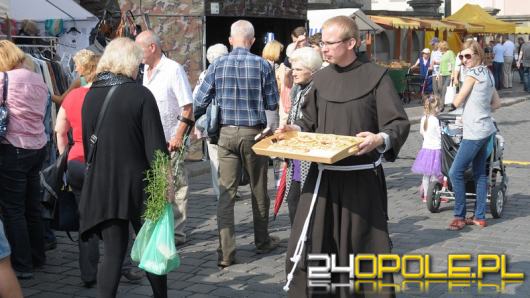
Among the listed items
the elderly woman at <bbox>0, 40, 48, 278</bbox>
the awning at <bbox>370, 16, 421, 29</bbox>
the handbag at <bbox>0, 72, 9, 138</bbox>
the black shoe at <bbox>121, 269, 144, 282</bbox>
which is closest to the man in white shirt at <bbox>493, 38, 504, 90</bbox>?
the awning at <bbox>370, 16, 421, 29</bbox>

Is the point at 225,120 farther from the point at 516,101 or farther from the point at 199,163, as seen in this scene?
the point at 516,101

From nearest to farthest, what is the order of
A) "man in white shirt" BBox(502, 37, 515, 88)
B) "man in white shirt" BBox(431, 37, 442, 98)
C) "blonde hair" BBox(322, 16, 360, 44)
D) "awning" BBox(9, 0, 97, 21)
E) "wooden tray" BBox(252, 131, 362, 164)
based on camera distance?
"wooden tray" BBox(252, 131, 362, 164) → "blonde hair" BBox(322, 16, 360, 44) → "awning" BBox(9, 0, 97, 21) → "man in white shirt" BBox(431, 37, 442, 98) → "man in white shirt" BBox(502, 37, 515, 88)

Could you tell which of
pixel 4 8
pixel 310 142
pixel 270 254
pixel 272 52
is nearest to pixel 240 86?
pixel 270 254

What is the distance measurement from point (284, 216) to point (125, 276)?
110 inches

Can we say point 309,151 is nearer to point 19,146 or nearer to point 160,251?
point 160,251

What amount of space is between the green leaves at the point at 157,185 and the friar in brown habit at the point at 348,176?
0.81 meters

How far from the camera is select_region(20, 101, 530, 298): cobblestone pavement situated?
601 cm

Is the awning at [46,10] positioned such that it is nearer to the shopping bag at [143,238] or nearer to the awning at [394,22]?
the shopping bag at [143,238]

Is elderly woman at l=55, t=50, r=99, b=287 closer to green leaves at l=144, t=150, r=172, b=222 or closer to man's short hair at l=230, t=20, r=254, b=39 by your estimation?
green leaves at l=144, t=150, r=172, b=222

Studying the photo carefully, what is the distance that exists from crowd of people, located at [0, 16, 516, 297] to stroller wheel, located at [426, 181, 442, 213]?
23 cm

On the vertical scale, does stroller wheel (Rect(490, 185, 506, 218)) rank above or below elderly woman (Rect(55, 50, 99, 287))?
below

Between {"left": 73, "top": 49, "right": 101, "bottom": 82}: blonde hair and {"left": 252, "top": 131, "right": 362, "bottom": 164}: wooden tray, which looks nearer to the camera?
{"left": 252, "top": 131, "right": 362, "bottom": 164}: wooden tray

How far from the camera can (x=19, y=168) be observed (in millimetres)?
6262

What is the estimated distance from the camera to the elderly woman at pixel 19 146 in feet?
20.1
